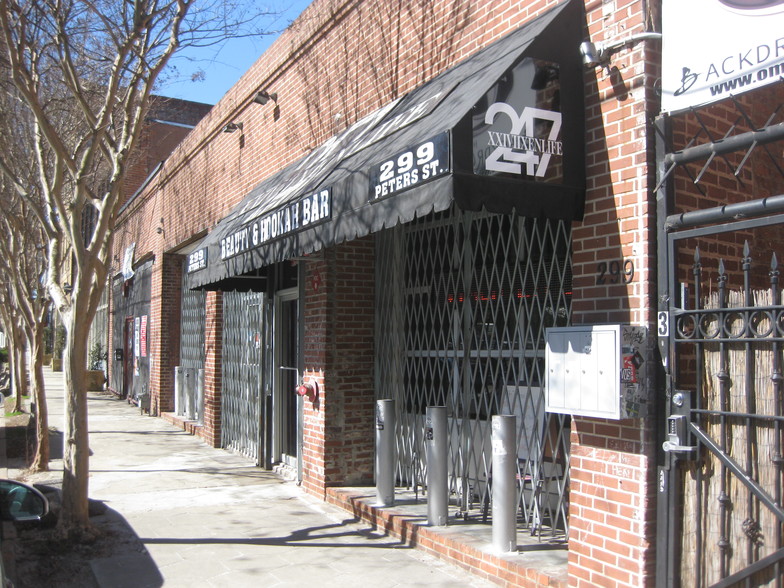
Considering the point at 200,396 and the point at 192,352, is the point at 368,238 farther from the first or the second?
the point at 192,352

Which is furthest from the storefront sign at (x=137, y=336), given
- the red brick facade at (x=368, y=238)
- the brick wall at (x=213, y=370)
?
the brick wall at (x=213, y=370)

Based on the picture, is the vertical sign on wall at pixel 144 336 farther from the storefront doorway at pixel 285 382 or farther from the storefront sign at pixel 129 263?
the storefront doorway at pixel 285 382

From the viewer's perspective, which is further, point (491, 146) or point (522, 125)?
point (522, 125)

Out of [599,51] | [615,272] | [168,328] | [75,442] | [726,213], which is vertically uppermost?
[599,51]

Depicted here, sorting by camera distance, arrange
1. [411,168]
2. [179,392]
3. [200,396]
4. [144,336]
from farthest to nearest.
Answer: [144,336]
[179,392]
[200,396]
[411,168]

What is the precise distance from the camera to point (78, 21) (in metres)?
8.20

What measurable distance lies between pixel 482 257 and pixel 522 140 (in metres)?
1.85

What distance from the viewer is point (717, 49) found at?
4004mm

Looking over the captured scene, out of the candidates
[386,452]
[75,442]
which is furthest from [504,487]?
[75,442]

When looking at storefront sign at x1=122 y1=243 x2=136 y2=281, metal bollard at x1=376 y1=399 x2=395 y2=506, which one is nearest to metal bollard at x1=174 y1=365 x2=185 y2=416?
storefront sign at x1=122 y1=243 x2=136 y2=281

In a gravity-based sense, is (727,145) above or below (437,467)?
above

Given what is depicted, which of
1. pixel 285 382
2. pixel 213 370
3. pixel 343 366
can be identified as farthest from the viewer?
pixel 213 370

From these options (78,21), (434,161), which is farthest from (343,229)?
(78,21)

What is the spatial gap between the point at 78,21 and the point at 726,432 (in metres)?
7.77
